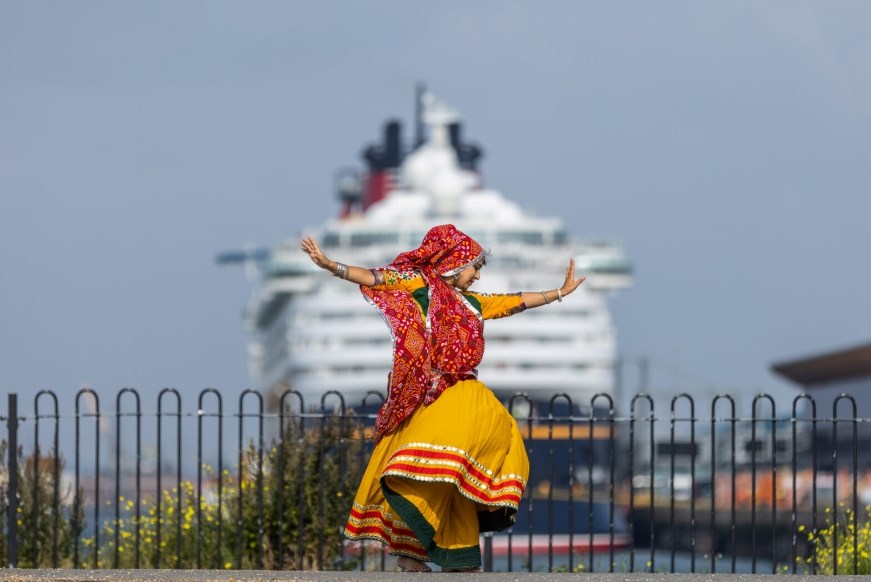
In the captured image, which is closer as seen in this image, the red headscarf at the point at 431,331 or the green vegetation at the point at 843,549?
the red headscarf at the point at 431,331

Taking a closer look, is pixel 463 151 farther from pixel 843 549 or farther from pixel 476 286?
pixel 843 549

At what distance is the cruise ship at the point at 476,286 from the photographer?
55375 millimetres

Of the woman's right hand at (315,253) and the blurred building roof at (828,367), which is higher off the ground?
the woman's right hand at (315,253)

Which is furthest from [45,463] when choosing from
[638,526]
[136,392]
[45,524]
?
[638,526]

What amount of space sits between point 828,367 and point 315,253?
83119mm

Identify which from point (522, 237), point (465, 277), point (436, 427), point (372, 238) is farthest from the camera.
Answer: point (372, 238)

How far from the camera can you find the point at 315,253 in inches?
352

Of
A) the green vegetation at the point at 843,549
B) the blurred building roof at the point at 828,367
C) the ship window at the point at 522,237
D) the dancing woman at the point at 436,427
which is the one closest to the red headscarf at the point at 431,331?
the dancing woman at the point at 436,427

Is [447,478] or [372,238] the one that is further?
[372,238]

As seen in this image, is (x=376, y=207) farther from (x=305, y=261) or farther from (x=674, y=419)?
(x=674, y=419)

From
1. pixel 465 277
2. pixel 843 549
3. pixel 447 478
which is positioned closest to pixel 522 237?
pixel 843 549

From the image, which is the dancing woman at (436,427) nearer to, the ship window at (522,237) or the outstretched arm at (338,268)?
the outstretched arm at (338,268)

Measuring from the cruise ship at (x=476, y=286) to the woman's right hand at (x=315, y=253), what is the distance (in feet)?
138

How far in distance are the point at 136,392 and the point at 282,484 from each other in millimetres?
1057
